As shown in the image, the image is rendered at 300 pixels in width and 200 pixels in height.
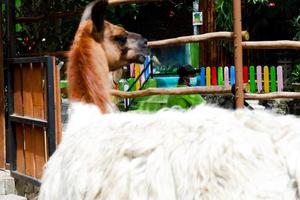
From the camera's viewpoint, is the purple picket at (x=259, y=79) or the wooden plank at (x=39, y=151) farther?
the purple picket at (x=259, y=79)

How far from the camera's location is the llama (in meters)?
1.74

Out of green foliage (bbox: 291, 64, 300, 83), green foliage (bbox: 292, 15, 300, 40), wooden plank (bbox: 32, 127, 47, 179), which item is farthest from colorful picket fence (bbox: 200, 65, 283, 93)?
wooden plank (bbox: 32, 127, 47, 179)

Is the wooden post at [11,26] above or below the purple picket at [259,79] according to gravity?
above

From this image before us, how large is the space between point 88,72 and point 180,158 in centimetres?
202

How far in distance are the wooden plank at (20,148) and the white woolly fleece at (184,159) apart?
11.7 ft

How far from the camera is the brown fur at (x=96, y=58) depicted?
3.58 meters

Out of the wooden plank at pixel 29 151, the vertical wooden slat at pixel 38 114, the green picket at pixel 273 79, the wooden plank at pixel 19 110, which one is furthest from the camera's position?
the green picket at pixel 273 79

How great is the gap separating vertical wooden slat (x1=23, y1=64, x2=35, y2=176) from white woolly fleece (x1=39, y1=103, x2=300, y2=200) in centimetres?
334

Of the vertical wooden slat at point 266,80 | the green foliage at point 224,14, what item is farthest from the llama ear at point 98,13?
the green foliage at point 224,14

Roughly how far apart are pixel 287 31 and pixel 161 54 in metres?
4.30

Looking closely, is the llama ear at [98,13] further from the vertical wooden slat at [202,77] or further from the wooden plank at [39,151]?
the vertical wooden slat at [202,77]

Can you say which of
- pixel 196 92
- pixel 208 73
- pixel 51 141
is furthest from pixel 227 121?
pixel 208 73

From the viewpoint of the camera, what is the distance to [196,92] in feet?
15.1

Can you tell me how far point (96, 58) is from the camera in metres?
4.12
